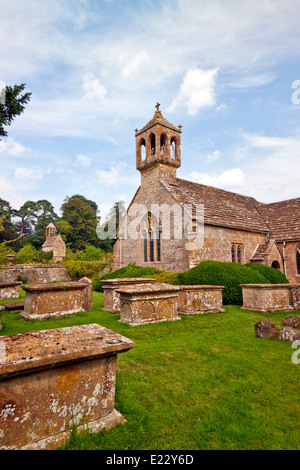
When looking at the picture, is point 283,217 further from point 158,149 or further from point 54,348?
point 54,348

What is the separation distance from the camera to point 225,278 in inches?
475

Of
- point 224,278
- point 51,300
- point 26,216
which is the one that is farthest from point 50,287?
point 26,216

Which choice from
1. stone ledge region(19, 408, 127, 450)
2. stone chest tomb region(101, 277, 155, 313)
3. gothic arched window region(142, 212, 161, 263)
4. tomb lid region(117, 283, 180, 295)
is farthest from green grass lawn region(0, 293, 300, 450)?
gothic arched window region(142, 212, 161, 263)

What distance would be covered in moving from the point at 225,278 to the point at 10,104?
1108cm

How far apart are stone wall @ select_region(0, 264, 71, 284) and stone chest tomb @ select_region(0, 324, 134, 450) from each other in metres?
19.1

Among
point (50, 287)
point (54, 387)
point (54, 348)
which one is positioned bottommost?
point (54, 387)

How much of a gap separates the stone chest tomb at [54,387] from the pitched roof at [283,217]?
65.7 feet

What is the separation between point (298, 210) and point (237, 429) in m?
22.5

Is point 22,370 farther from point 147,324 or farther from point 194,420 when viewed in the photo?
point 147,324

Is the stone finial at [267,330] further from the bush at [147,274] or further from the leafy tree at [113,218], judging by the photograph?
the leafy tree at [113,218]

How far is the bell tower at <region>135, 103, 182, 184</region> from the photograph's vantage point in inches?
730

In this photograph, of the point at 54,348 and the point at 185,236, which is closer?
the point at 54,348

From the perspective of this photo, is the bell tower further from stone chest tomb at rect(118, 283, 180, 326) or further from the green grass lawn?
the green grass lawn

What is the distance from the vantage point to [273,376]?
4.14 metres
